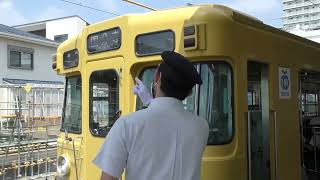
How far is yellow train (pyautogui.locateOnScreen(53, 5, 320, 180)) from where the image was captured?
13.5ft

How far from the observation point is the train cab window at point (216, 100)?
4.15 m

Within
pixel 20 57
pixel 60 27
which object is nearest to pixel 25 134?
pixel 20 57

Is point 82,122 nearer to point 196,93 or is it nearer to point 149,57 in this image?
point 149,57

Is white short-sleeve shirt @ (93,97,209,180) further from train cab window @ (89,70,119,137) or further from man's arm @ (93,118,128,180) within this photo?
train cab window @ (89,70,119,137)

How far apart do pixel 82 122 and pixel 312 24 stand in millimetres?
22519

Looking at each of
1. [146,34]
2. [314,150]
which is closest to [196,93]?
[146,34]

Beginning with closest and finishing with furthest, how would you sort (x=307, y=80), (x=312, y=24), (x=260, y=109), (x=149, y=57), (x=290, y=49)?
(x=149, y=57)
(x=260, y=109)
(x=290, y=49)
(x=307, y=80)
(x=312, y=24)

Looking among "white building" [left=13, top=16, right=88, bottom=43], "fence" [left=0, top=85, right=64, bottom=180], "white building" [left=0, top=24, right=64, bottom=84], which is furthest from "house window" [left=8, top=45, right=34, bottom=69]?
"fence" [left=0, top=85, right=64, bottom=180]

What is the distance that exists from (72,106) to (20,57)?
24001 mm

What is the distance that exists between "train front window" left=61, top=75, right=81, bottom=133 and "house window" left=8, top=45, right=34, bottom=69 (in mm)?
23051

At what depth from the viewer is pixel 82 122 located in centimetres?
505

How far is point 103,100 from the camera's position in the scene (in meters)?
4.87

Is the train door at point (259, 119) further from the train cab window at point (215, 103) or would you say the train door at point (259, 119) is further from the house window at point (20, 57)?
the house window at point (20, 57)

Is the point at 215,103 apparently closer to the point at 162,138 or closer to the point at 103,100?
the point at 103,100
